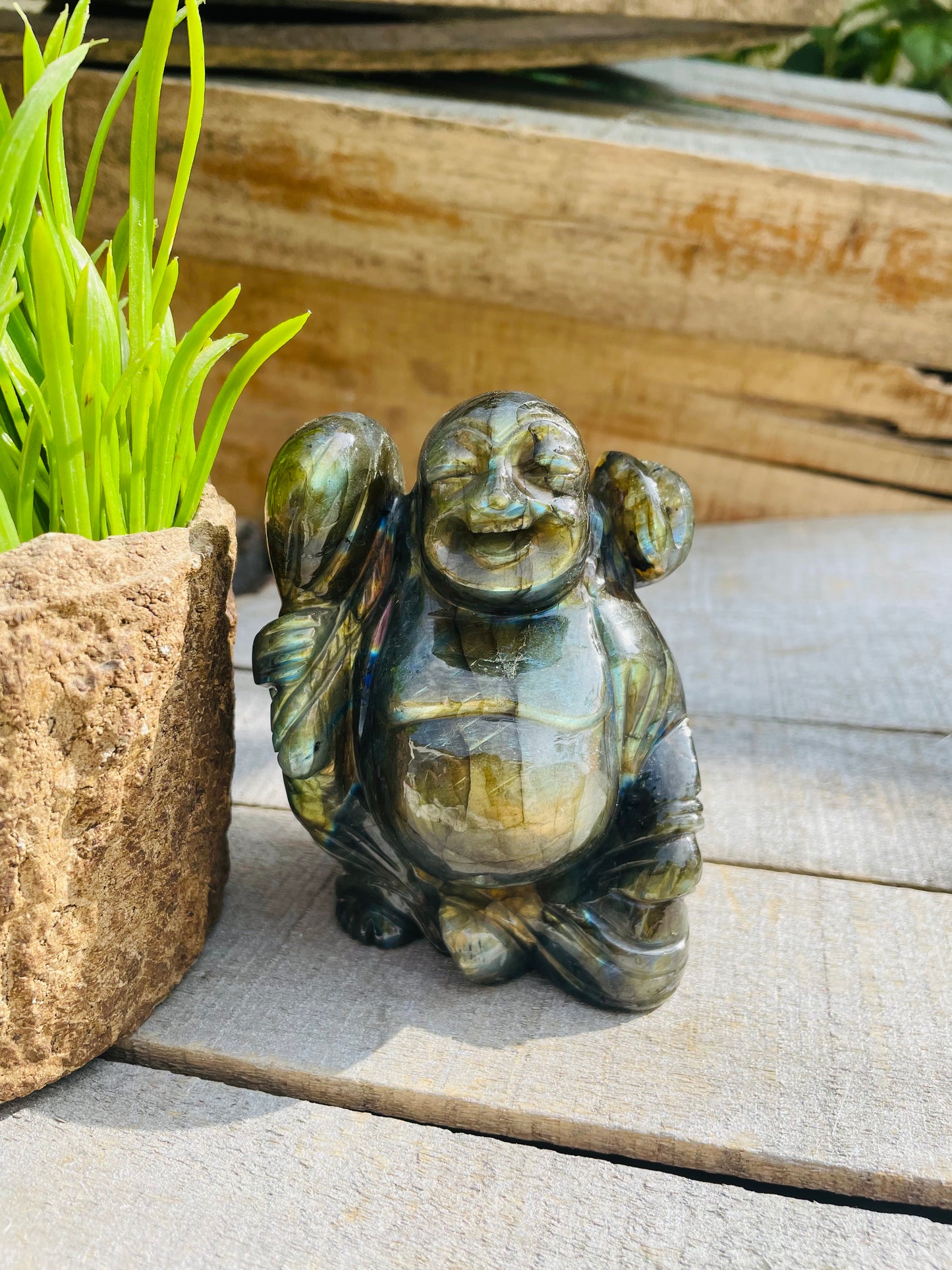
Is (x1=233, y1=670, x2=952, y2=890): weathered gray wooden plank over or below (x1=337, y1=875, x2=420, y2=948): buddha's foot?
below

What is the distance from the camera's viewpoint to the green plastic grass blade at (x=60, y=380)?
0.63 metres

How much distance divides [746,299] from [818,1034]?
991 millimetres

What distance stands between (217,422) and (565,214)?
81cm

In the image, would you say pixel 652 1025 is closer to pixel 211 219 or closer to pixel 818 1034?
pixel 818 1034

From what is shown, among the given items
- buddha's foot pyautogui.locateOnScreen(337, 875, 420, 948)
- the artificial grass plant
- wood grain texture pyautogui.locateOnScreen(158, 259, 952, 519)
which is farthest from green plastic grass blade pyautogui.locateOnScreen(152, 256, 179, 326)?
wood grain texture pyautogui.locateOnScreen(158, 259, 952, 519)

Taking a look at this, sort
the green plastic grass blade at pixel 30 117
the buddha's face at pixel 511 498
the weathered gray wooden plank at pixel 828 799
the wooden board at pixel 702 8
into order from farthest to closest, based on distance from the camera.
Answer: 1. the wooden board at pixel 702 8
2. the weathered gray wooden plank at pixel 828 799
3. the buddha's face at pixel 511 498
4. the green plastic grass blade at pixel 30 117

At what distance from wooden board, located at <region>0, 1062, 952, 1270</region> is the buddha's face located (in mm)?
365

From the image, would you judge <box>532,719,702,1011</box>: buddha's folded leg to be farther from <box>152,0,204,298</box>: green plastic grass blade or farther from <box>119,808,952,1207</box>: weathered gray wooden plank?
<box>152,0,204,298</box>: green plastic grass blade

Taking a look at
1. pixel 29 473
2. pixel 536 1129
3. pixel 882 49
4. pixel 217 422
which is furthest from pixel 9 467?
pixel 882 49

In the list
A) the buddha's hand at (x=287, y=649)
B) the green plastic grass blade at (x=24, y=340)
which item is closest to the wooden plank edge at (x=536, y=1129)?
the buddha's hand at (x=287, y=649)

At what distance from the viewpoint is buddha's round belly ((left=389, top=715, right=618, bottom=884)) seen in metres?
0.74

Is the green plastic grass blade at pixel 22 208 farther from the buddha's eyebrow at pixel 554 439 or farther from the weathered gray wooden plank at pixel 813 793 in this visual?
the weathered gray wooden plank at pixel 813 793


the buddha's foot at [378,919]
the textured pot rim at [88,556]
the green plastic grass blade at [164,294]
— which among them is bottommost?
the buddha's foot at [378,919]

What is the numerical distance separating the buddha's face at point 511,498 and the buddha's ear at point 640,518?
0.08 m
